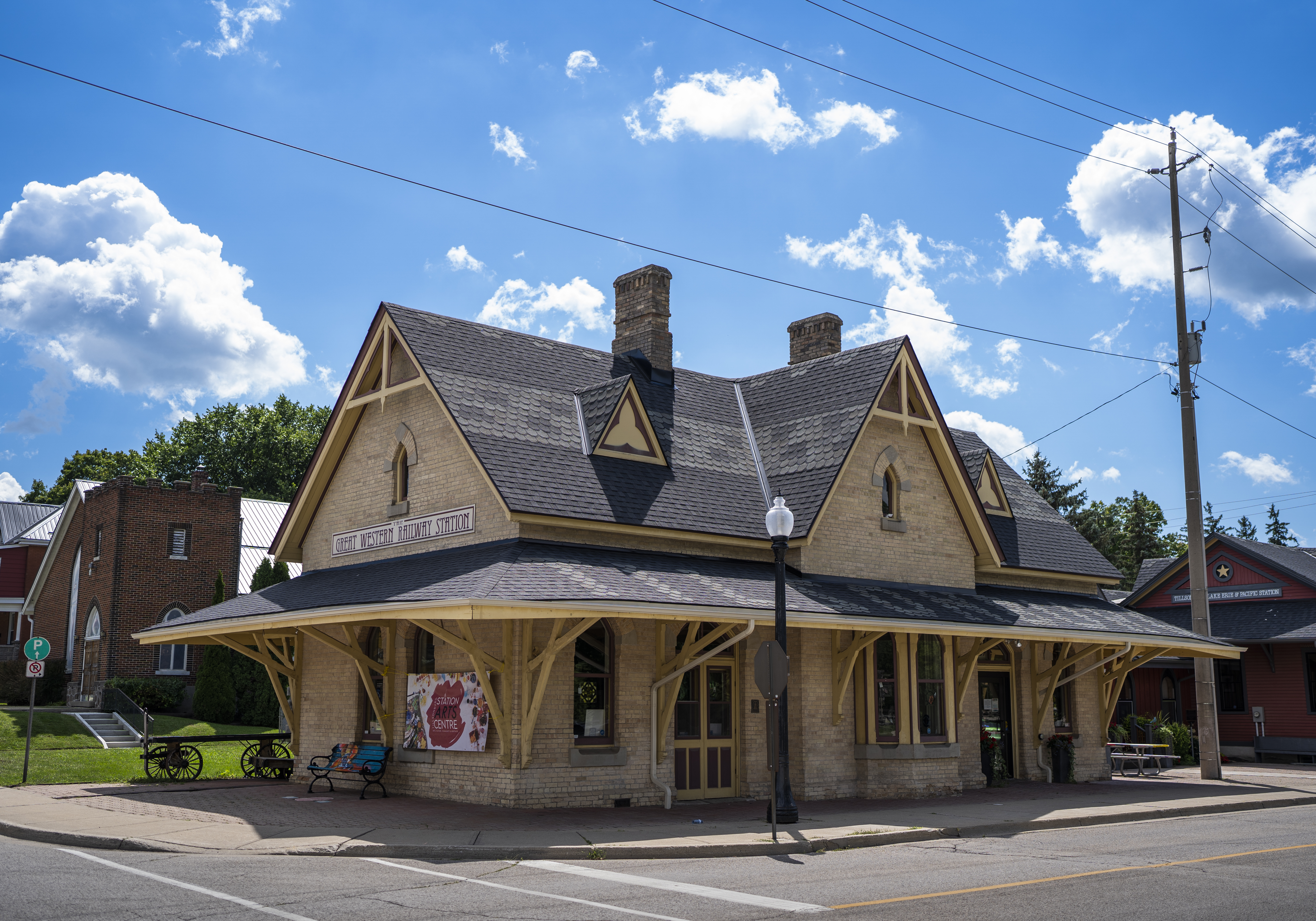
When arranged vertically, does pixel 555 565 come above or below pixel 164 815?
above

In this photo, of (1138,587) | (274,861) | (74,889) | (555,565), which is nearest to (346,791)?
(555,565)

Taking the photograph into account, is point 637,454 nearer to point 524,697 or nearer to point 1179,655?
point 524,697

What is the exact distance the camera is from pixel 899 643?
1930 cm

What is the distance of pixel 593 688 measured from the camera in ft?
54.8

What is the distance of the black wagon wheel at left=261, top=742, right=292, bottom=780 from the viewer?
805 inches

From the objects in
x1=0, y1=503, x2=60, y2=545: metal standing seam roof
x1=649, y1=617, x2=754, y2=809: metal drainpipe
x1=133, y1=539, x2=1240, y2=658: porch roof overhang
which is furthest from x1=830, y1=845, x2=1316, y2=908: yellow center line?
x1=0, y1=503, x2=60, y2=545: metal standing seam roof

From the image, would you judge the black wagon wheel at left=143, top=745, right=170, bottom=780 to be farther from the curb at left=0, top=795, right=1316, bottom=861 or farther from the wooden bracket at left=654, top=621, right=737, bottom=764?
the wooden bracket at left=654, top=621, right=737, bottom=764

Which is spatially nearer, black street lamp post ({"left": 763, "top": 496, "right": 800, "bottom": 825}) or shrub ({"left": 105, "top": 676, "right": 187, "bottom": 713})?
black street lamp post ({"left": 763, "top": 496, "right": 800, "bottom": 825})

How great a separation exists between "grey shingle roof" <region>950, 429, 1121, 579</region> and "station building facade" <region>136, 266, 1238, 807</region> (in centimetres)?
39

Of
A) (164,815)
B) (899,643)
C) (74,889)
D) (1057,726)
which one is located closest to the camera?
(74,889)

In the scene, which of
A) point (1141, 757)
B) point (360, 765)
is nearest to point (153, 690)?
point (360, 765)

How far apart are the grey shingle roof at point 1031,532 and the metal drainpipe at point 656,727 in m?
9.55

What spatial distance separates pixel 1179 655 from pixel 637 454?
1308cm

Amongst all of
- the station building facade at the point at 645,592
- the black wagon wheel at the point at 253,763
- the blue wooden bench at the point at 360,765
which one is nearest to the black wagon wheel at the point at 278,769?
the black wagon wheel at the point at 253,763
